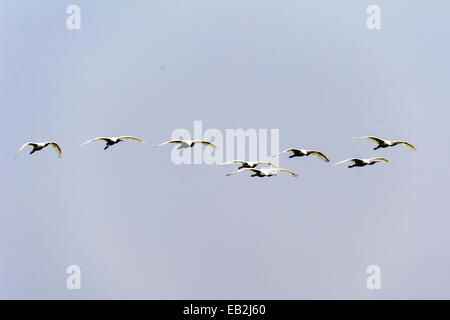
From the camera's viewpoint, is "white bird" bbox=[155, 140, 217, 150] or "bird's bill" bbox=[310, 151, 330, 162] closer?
"white bird" bbox=[155, 140, 217, 150]

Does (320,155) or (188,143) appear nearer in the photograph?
(188,143)

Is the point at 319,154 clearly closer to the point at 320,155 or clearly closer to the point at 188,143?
the point at 320,155

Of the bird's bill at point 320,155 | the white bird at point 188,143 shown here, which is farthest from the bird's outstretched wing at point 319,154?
the white bird at point 188,143

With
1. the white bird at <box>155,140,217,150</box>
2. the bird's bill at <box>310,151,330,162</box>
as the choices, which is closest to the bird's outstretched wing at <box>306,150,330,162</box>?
the bird's bill at <box>310,151,330,162</box>

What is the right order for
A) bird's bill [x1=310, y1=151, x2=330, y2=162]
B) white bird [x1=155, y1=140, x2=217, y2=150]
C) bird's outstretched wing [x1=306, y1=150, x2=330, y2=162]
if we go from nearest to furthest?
1. white bird [x1=155, y1=140, x2=217, y2=150]
2. bird's outstretched wing [x1=306, y1=150, x2=330, y2=162]
3. bird's bill [x1=310, y1=151, x2=330, y2=162]

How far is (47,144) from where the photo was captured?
12633mm

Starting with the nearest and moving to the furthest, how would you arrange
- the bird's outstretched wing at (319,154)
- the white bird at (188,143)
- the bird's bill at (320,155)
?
1. the white bird at (188,143)
2. the bird's outstretched wing at (319,154)
3. the bird's bill at (320,155)

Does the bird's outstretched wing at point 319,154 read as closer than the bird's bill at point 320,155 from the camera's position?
Yes

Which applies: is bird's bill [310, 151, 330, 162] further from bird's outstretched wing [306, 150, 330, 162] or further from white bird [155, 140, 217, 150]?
white bird [155, 140, 217, 150]

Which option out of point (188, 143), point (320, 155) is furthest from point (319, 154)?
point (188, 143)

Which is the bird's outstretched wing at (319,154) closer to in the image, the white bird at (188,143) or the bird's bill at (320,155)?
the bird's bill at (320,155)

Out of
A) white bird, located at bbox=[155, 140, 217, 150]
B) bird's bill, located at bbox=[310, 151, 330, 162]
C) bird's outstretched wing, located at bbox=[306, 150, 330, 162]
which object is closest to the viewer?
white bird, located at bbox=[155, 140, 217, 150]
